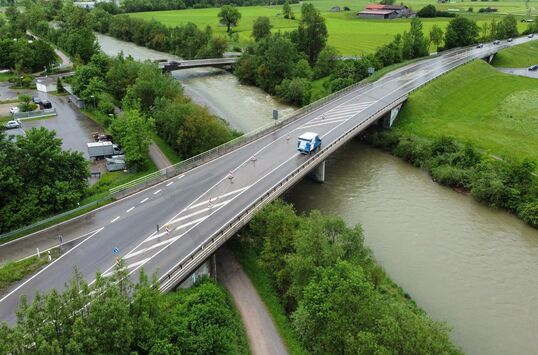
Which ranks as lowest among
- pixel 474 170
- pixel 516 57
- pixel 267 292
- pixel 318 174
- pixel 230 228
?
pixel 267 292

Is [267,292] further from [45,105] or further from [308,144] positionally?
[45,105]

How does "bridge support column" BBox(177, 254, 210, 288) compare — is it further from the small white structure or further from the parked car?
the small white structure

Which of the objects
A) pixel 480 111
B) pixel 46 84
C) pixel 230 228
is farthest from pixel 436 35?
pixel 230 228

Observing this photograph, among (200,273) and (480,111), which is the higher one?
(480,111)

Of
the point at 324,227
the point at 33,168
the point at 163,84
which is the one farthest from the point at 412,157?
the point at 33,168

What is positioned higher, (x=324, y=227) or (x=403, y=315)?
(x=324, y=227)

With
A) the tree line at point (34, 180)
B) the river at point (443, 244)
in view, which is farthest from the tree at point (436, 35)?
the tree line at point (34, 180)

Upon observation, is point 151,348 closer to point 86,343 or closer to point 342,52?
point 86,343
